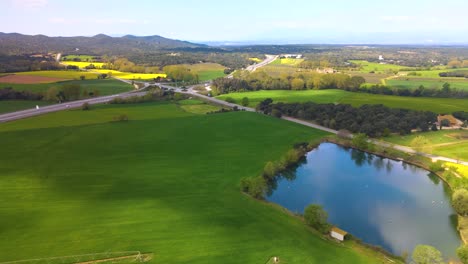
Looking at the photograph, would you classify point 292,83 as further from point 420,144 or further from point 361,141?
point 420,144

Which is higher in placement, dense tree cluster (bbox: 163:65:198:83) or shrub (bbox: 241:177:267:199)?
dense tree cluster (bbox: 163:65:198:83)

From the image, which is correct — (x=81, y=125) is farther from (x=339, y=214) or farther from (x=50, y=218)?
(x=339, y=214)

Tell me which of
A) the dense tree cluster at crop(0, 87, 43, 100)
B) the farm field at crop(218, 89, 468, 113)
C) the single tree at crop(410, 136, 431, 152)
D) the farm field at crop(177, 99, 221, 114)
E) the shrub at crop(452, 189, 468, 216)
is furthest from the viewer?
the farm field at crop(218, 89, 468, 113)

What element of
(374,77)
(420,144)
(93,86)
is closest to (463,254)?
(420,144)

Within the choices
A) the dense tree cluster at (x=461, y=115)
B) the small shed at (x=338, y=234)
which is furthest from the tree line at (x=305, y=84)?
the small shed at (x=338, y=234)

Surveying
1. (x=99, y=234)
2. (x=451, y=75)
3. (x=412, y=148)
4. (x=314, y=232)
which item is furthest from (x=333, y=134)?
(x=451, y=75)

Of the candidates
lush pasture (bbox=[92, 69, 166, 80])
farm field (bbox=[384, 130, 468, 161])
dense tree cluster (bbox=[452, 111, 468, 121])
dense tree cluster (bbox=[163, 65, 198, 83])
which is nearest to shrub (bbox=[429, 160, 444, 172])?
farm field (bbox=[384, 130, 468, 161])

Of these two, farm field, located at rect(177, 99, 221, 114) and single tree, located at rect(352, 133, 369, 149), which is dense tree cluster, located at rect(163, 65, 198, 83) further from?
single tree, located at rect(352, 133, 369, 149)
